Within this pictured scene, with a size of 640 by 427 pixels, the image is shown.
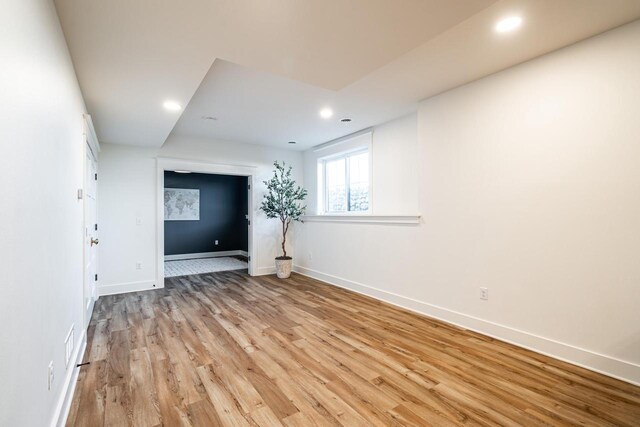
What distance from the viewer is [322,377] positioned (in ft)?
6.95

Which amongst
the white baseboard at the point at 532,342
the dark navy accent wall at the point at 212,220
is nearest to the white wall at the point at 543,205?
the white baseboard at the point at 532,342

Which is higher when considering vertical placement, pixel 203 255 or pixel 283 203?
pixel 283 203

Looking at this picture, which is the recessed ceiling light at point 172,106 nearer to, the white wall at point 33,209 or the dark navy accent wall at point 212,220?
the white wall at point 33,209

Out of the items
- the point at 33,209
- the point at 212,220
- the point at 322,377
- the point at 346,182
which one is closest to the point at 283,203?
the point at 346,182

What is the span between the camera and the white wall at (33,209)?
3.17 feet

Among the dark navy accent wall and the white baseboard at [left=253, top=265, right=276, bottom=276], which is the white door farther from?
the dark navy accent wall

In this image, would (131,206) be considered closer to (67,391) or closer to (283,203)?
(283,203)

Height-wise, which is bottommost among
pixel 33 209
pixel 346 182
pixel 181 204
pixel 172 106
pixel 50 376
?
pixel 50 376

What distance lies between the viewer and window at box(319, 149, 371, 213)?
15.4ft

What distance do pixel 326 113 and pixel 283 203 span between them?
6.98 feet

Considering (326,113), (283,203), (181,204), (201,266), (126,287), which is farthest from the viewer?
(181,204)

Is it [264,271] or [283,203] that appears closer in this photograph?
[283,203]

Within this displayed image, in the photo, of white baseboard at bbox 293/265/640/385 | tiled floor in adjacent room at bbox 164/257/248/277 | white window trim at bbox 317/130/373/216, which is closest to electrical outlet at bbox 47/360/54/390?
white baseboard at bbox 293/265/640/385

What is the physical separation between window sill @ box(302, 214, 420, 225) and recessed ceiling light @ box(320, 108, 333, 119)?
1490mm
